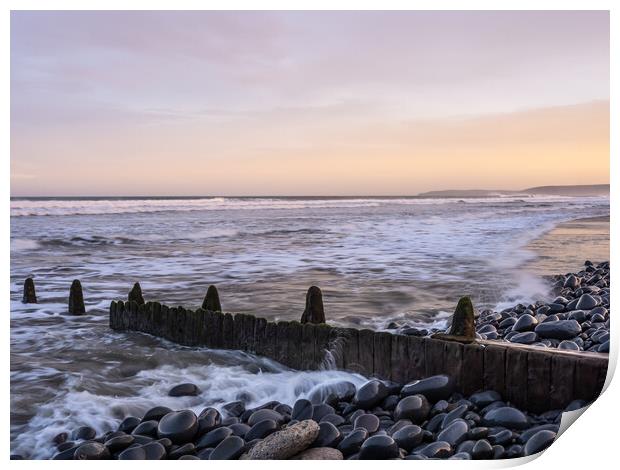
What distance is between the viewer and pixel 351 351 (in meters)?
3.92

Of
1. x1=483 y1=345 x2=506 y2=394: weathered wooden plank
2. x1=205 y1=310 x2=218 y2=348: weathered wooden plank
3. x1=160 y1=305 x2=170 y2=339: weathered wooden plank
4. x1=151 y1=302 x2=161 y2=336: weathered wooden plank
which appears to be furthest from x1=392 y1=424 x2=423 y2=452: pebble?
x1=151 y1=302 x2=161 y2=336: weathered wooden plank

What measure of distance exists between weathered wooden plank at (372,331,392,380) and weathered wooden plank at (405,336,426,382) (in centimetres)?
14

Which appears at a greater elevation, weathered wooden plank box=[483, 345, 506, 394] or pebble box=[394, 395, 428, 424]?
weathered wooden plank box=[483, 345, 506, 394]

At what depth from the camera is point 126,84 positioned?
Answer: 228 inches

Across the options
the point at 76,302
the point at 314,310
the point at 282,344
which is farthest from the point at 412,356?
the point at 76,302

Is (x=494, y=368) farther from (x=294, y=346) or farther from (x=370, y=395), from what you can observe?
(x=294, y=346)

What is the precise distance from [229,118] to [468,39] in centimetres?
290

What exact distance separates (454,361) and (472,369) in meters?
0.11

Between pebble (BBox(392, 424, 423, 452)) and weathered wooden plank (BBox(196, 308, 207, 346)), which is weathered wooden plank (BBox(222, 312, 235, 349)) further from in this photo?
pebble (BBox(392, 424, 423, 452))

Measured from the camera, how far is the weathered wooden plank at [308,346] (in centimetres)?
414

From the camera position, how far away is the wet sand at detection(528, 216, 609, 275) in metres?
9.41
